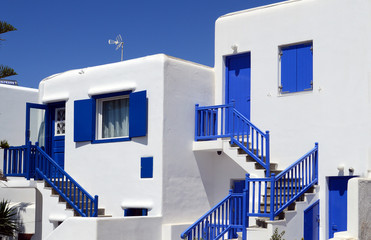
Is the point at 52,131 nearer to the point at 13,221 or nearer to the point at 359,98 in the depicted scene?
the point at 13,221

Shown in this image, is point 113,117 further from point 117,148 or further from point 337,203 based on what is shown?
point 337,203

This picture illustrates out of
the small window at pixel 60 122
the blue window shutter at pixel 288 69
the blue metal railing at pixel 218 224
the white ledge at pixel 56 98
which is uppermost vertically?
the blue window shutter at pixel 288 69

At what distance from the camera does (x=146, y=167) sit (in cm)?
1404

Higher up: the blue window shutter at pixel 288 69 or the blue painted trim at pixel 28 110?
the blue window shutter at pixel 288 69

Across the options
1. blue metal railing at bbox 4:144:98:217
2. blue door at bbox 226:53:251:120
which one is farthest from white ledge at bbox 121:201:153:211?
blue door at bbox 226:53:251:120

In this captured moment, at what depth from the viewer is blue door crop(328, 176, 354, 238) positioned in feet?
41.9

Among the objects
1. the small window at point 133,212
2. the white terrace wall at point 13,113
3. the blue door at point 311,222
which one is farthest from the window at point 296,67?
the white terrace wall at point 13,113

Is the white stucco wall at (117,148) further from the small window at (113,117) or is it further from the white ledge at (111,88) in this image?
the small window at (113,117)

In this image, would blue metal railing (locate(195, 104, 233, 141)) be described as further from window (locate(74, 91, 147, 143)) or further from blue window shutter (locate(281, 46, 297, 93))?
window (locate(74, 91, 147, 143))

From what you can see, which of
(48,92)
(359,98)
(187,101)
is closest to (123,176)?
(187,101)

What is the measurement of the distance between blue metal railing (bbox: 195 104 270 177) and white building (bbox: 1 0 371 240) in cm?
4

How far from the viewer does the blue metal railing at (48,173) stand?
1404 cm

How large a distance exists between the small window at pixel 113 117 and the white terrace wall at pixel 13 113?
3995 millimetres

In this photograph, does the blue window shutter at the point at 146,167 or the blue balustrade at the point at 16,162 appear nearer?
the blue window shutter at the point at 146,167
